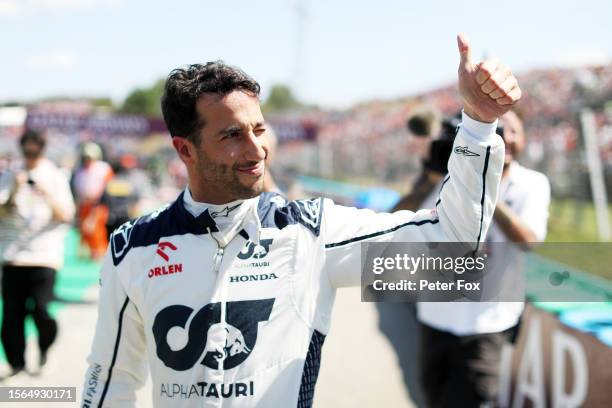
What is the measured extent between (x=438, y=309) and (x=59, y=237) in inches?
111

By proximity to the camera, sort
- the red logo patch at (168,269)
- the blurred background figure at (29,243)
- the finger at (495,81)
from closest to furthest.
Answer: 1. the finger at (495,81)
2. the red logo patch at (168,269)
3. the blurred background figure at (29,243)

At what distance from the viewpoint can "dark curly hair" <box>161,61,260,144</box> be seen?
173 centimetres

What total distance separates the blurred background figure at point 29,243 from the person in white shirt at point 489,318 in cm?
268

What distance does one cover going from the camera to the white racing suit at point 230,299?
1.71 m

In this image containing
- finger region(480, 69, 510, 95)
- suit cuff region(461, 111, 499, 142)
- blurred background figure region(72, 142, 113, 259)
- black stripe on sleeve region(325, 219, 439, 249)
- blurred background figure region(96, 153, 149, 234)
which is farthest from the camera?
blurred background figure region(96, 153, 149, 234)

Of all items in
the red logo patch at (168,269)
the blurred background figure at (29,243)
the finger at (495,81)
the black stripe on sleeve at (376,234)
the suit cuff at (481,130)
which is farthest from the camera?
the blurred background figure at (29,243)

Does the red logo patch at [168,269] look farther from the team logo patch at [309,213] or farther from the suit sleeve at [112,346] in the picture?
the team logo patch at [309,213]

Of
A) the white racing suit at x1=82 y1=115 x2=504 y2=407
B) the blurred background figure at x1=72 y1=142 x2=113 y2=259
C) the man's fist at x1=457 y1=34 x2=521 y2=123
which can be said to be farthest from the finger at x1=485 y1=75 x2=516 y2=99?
the blurred background figure at x1=72 y1=142 x2=113 y2=259

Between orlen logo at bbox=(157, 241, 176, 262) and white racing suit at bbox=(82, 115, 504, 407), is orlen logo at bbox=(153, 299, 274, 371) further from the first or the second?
orlen logo at bbox=(157, 241, 176, 262)

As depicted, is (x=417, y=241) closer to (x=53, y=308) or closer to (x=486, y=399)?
Result: (x=486, y=399)

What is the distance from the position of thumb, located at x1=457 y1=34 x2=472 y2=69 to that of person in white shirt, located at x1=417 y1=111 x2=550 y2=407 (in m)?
1.47

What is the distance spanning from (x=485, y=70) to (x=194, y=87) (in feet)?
2.41

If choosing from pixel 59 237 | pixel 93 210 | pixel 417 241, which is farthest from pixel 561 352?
pixel 93 210

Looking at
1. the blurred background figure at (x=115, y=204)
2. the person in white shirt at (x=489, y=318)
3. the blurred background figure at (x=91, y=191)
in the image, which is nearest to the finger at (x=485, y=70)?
the person in white shirt at (x=489, y=318)
